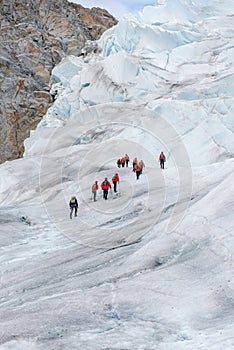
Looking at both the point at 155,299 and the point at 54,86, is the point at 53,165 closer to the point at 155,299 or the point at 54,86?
the point at 155,299

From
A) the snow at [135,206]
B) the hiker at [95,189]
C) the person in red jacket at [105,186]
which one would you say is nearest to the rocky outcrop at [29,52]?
the snow at [135,206]

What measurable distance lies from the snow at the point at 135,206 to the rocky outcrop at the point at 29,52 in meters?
15.2

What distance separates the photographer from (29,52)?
65.9 meters

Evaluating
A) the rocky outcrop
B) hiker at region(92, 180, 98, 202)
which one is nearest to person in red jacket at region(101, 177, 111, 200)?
hiker at region(92, 180, 98, 202)

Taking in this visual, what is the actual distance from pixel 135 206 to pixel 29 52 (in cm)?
5459

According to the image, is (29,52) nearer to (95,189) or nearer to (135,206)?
(95,189)

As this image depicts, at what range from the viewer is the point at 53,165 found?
32219mm

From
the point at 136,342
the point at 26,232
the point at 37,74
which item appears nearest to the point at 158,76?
the point at 26,232

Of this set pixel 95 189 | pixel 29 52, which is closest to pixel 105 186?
pixel 95 189

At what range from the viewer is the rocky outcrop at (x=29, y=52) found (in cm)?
6200

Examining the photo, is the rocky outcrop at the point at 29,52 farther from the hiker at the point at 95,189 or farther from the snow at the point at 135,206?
the hiker at the point at 95,189

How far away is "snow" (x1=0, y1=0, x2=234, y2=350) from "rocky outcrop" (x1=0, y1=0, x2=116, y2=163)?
50.0ft

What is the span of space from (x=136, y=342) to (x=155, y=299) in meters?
1.57

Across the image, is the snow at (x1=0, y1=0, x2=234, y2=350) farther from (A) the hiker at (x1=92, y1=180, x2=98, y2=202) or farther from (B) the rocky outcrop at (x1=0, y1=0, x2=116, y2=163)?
(B) the rocky outcrop at (x1=0, y1=0, x2=116, y2=163)
